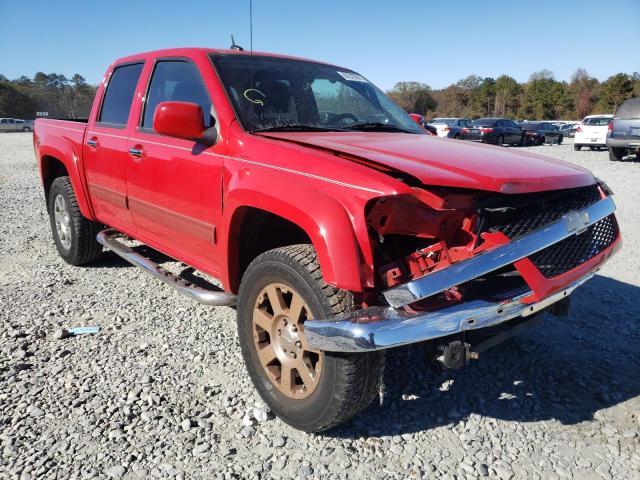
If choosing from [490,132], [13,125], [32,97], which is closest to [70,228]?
[490,132]

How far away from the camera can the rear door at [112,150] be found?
12.9 ft

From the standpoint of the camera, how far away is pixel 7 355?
3.27 m

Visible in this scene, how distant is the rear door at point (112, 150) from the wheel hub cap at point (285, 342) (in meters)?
1.87

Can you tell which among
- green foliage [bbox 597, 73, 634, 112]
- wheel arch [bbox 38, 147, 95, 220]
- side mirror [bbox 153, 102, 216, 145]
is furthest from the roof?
green foliage [bbox 597, 73, 634, 112]

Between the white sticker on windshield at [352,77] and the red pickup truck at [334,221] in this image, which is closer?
the red pickup truck at [334,221]

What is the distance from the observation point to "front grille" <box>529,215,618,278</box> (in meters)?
2.39

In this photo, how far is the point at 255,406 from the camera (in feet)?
9.07

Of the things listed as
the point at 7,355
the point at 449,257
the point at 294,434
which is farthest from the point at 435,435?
the point at 7,355

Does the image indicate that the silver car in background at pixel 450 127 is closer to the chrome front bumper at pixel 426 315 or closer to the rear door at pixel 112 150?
the rear door at pixel 112 150

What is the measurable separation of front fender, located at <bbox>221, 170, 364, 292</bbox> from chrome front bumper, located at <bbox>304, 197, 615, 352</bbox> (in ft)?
0.52

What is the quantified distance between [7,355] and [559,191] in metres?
3.51

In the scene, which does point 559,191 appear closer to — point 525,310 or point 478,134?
point 525,310

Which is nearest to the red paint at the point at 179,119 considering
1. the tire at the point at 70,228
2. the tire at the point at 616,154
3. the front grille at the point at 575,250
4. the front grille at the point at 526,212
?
the front grille at the point at 526,212

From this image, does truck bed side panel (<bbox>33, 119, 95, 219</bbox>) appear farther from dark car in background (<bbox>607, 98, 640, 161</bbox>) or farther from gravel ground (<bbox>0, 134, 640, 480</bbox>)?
dark car in background (<bbox>607, 98, 640, 161</bbox>)
